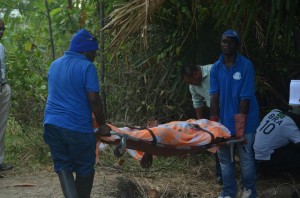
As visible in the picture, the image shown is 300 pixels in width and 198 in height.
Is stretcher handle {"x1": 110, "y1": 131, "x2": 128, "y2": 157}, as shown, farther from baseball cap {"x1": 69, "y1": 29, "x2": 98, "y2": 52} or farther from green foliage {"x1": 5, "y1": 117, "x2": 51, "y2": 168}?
green foliage {"x1": 5, "y1": 117, "x2": 51, "y2": 168}

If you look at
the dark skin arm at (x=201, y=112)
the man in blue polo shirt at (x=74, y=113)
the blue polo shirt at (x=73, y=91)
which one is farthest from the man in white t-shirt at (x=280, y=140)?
the blue polo shirt at (x=73, y=91)

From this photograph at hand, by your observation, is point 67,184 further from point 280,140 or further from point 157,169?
point 280,140

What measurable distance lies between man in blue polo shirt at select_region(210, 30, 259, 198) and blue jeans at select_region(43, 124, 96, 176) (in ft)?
4.44

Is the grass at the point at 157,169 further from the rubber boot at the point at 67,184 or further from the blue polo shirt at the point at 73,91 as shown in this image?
the blue polo shirt at the point at 73,91

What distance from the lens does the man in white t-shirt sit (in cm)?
643

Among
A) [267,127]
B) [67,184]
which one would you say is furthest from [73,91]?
[267,127]

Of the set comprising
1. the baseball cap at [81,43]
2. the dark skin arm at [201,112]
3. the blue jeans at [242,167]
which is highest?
the baseball cap at [81,43]

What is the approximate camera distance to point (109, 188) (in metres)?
6.21

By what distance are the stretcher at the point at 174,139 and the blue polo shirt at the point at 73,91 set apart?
1.34ft

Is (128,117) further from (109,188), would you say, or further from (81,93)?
(81,93)

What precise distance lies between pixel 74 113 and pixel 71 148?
294 millimetres

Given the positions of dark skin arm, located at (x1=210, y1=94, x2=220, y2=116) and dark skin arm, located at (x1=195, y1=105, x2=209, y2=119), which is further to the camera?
dark skin arm, located at (x1=195, y1=105, x2=209, y2=119)

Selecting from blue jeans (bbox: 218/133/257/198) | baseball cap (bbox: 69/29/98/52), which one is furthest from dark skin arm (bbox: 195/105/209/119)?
baseball cap (bbox: 69/29/98/52)

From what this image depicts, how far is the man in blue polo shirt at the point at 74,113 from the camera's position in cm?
482
